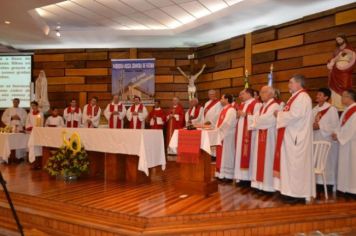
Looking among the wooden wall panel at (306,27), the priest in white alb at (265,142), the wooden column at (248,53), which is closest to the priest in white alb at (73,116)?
the wooden column at (248,53)

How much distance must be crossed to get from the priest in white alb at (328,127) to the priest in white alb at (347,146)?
147 millimetres

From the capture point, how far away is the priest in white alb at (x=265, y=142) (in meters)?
5.23

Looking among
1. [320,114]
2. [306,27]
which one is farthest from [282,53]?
[320,114]

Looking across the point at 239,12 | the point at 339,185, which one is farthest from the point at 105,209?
the point at 239,12

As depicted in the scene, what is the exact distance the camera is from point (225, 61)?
1037 centimetres

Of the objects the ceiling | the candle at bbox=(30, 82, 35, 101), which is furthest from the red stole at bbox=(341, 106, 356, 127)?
the candle at bbox=(30, 82, 35, 101)

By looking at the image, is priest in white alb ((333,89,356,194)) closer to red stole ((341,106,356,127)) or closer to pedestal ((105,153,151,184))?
red stole ((341,106,356,127))

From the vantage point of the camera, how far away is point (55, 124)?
383 inches

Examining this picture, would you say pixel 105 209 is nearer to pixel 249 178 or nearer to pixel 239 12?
pixel 249 178

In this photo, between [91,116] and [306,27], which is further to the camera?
[91,116]

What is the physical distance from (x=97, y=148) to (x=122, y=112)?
4009 millimetres

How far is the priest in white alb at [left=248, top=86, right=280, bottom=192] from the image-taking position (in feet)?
17.2

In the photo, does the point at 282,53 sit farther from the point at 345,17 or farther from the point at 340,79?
the point at 340,79

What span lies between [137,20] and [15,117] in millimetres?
4010
